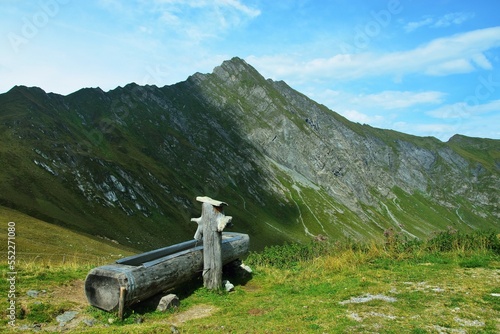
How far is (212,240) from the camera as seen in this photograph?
15.6 meters

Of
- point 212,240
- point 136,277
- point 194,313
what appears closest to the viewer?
point 136,277

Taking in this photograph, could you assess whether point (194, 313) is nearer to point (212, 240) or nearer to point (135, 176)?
point (212, 240)

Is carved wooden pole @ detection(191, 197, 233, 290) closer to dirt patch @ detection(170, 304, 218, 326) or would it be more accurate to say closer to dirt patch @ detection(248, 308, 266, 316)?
dirt patch @ detection(170, 304, 218, 326)

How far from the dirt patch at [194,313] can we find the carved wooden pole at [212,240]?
1.97 meters

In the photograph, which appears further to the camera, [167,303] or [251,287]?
[251,287]

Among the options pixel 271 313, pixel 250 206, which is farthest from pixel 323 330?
pixel 250 206

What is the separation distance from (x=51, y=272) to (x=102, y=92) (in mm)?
184794

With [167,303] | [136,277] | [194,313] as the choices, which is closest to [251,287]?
[194,313]

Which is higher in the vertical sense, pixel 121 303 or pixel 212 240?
pixel 212 240

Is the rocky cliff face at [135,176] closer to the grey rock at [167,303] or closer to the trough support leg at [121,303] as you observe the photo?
the grey rock at [167,303]

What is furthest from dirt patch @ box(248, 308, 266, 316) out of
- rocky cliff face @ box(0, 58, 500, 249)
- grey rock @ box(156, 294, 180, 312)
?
rocky cliff face @ box(0, 58, 500, 249)

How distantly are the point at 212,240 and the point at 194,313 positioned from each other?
12.2ft

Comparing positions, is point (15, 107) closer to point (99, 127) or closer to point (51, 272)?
point (99, 127)

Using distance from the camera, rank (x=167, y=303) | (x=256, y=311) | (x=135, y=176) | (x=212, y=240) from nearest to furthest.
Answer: (x=256, y=311) < (x=167, y=303) < (x=212, y=240) < (x=135, y=176)
